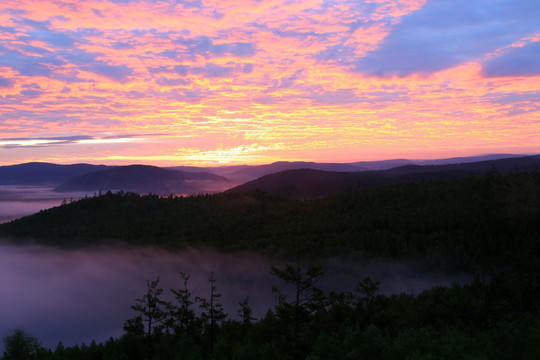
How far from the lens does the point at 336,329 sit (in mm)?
69062

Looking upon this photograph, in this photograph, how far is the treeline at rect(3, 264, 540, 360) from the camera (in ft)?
128

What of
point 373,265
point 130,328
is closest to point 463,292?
point 130,328

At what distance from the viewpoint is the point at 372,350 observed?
130 feet

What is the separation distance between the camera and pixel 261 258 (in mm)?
199000

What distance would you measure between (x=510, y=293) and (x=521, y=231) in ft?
349

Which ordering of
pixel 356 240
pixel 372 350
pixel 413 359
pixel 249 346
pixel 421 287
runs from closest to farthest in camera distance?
pixel 413 359 < pixel 372 350 < pixel 249 346 < pixel 421 287 < pixel 356 240

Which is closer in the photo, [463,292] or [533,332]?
[533,332]

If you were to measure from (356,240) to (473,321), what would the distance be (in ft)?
397

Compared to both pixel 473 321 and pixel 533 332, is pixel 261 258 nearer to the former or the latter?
pixel 473 321

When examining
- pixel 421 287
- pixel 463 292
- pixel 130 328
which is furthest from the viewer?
pixel 421 287

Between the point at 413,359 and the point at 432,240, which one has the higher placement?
the point at 413,359

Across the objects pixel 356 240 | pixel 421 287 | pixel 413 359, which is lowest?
pixel 421 287

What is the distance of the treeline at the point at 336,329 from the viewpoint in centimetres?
3912

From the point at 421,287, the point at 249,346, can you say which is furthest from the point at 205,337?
the point at 421,287
